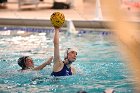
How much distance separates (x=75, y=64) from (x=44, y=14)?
545 centimetres

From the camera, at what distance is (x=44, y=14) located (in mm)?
11953

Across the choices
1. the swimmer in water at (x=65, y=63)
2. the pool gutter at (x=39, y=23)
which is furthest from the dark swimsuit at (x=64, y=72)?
the pool gutter at (x=39, y=23)

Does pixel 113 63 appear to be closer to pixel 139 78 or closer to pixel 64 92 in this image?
pixel 64 92

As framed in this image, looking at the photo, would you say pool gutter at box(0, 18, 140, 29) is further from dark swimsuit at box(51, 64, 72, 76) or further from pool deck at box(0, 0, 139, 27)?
dark swimsuit at box(51, 64, 72, 76)

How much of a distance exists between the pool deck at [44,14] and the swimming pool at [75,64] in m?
0.37

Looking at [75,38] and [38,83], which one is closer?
[38,83]

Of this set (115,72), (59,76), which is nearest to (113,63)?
(115,72)

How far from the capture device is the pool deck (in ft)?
34.3

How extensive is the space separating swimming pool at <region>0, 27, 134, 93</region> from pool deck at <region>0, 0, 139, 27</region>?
37cm

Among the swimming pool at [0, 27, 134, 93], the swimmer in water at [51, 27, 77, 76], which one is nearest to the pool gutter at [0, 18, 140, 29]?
the swimming pool at [0, 27, 134, 93]

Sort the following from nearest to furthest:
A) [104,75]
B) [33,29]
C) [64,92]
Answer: [64,92]
[104,75]
[33,29]

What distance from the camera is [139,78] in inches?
27.1

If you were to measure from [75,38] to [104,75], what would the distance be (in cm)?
348

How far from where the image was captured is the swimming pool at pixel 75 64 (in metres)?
5.11
